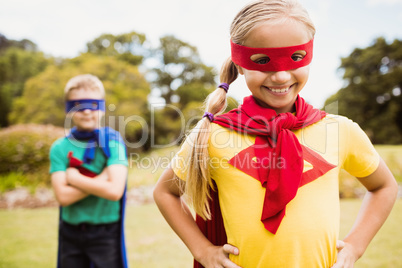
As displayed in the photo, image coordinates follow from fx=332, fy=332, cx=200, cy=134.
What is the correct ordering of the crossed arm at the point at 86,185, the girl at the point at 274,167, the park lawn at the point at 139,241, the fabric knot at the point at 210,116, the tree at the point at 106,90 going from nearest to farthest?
the girl at the point at 274,167
the fabric knot at the point at 210,116
the crossed arm at the point at 86,185
the park lawn at the point at 139,241
the tree at the point at 106,90

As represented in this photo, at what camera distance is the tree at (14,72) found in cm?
2795

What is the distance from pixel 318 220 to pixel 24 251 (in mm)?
5479

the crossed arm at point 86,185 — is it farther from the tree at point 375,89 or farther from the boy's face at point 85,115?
the tree at point 375,89

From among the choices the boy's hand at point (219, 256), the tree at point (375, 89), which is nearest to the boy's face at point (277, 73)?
the boy's hand at point (219, 256)

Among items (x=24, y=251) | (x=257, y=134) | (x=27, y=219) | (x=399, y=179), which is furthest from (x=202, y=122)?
(x=399, y=179)

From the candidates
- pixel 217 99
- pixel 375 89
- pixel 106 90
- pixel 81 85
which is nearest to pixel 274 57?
pixel 217 99

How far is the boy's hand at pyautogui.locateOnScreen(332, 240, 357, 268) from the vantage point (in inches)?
60.4

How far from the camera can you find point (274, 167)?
1.48 metres

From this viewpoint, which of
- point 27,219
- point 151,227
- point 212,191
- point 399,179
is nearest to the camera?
point 212,191

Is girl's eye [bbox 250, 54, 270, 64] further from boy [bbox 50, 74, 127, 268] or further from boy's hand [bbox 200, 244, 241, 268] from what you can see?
boy [bbox 50, 74, 127, 268]

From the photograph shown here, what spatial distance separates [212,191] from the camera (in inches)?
68.4

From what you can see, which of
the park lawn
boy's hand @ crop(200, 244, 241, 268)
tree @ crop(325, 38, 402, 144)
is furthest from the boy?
tree @ crop(325, 38, 402, 144)

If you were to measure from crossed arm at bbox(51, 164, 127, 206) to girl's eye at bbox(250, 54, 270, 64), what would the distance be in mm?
1652

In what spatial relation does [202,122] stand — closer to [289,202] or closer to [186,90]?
[289,202]
